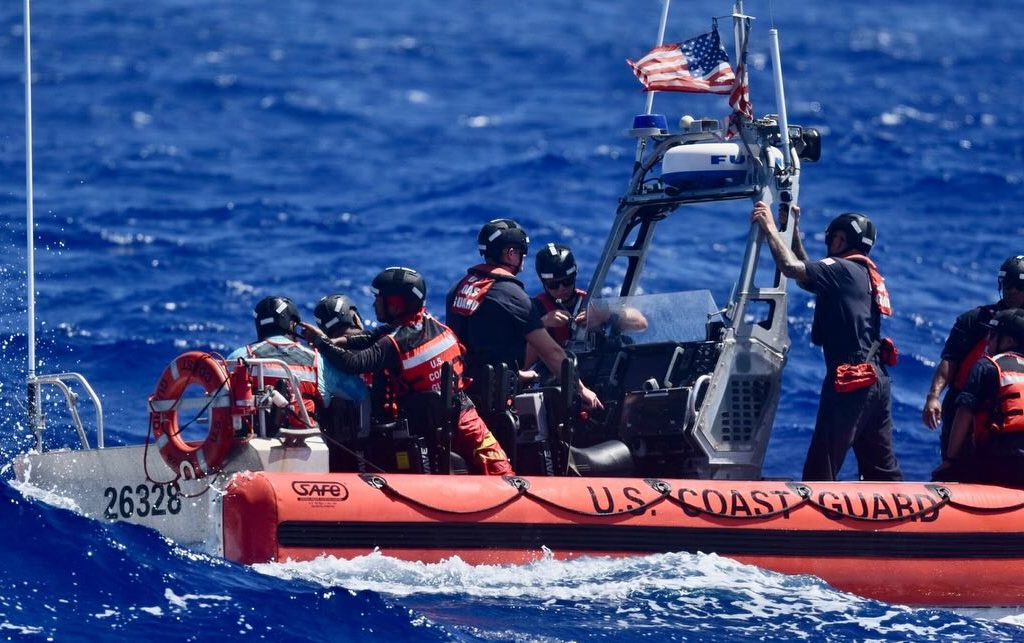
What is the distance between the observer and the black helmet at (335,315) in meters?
9.43

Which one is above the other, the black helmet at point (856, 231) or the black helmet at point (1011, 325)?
the black helmet at point (856, 231)

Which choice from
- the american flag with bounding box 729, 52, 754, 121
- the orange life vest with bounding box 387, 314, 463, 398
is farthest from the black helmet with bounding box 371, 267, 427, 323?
the american flag with bounding box 729, 52, 754, 121

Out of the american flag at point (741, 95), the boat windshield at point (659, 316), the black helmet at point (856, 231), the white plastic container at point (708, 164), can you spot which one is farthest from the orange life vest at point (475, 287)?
the black helmet at point (856, 231)

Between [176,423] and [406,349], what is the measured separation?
1.26 metres

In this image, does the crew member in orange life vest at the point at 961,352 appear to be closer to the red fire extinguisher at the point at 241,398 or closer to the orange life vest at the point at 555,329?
the orange life vest at the point at 555,329

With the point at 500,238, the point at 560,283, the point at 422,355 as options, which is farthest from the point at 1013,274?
the point at 422,355

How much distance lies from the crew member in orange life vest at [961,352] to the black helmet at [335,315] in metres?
3.41

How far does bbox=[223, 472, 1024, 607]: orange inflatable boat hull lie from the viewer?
8406mm

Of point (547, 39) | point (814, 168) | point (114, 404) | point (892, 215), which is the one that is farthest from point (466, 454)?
point (547, 39)

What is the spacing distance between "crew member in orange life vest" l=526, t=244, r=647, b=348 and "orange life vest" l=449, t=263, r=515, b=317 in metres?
0.49

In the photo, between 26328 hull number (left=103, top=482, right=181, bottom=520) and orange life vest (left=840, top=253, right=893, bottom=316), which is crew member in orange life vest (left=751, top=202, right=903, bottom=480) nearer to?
orange life vest (left=840, top=253, right=893, bottom=316)

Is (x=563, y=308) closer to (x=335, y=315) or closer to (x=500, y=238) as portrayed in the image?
(x=500, y=238)

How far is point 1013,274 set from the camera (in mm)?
10094

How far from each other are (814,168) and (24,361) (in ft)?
41.6
